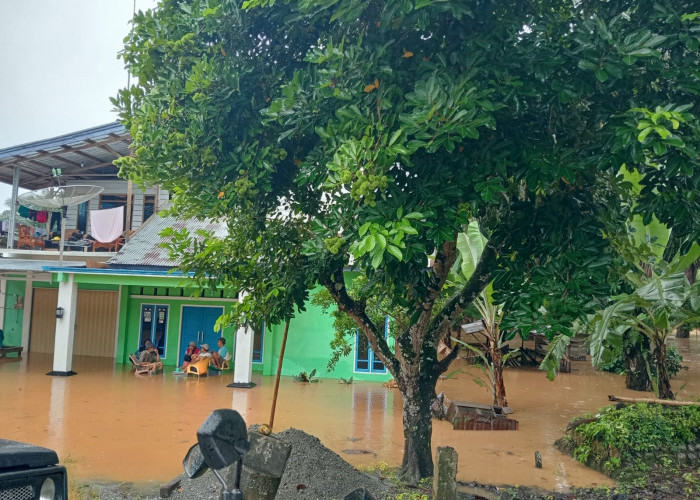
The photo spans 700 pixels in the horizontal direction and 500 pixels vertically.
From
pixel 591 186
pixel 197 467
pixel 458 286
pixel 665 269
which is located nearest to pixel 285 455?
pixel 197 467

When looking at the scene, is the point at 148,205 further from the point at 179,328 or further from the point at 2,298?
the point at 2,298

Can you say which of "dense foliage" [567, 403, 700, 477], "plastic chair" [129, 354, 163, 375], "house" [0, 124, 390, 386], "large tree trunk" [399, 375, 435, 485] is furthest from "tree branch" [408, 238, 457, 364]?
"plastic chair" [129, 354, 163, 375]

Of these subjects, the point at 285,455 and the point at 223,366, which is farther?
the point at 223,366

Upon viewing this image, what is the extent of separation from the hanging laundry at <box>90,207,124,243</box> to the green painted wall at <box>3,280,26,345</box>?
4.00 m

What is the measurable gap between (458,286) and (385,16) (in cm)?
537

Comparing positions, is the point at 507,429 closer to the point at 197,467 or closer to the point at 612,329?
the point at 612,329

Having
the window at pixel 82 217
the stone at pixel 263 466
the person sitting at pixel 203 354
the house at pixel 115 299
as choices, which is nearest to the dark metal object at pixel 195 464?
the stone at pixel 263 466

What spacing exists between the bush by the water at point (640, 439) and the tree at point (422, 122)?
13.5ft

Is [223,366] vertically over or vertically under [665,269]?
under

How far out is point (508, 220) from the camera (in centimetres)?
537

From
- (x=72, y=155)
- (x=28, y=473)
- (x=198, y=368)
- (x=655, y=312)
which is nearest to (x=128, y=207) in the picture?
(x=72, y=155)

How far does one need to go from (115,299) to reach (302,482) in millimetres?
14149

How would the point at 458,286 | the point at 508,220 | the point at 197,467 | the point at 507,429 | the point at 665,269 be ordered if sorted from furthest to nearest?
the point at 507,429 < the point at 458,286 < the point at 665,269 < the point at 508,220 < the point at 197,467

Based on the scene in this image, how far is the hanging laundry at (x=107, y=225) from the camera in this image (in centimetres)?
1731
